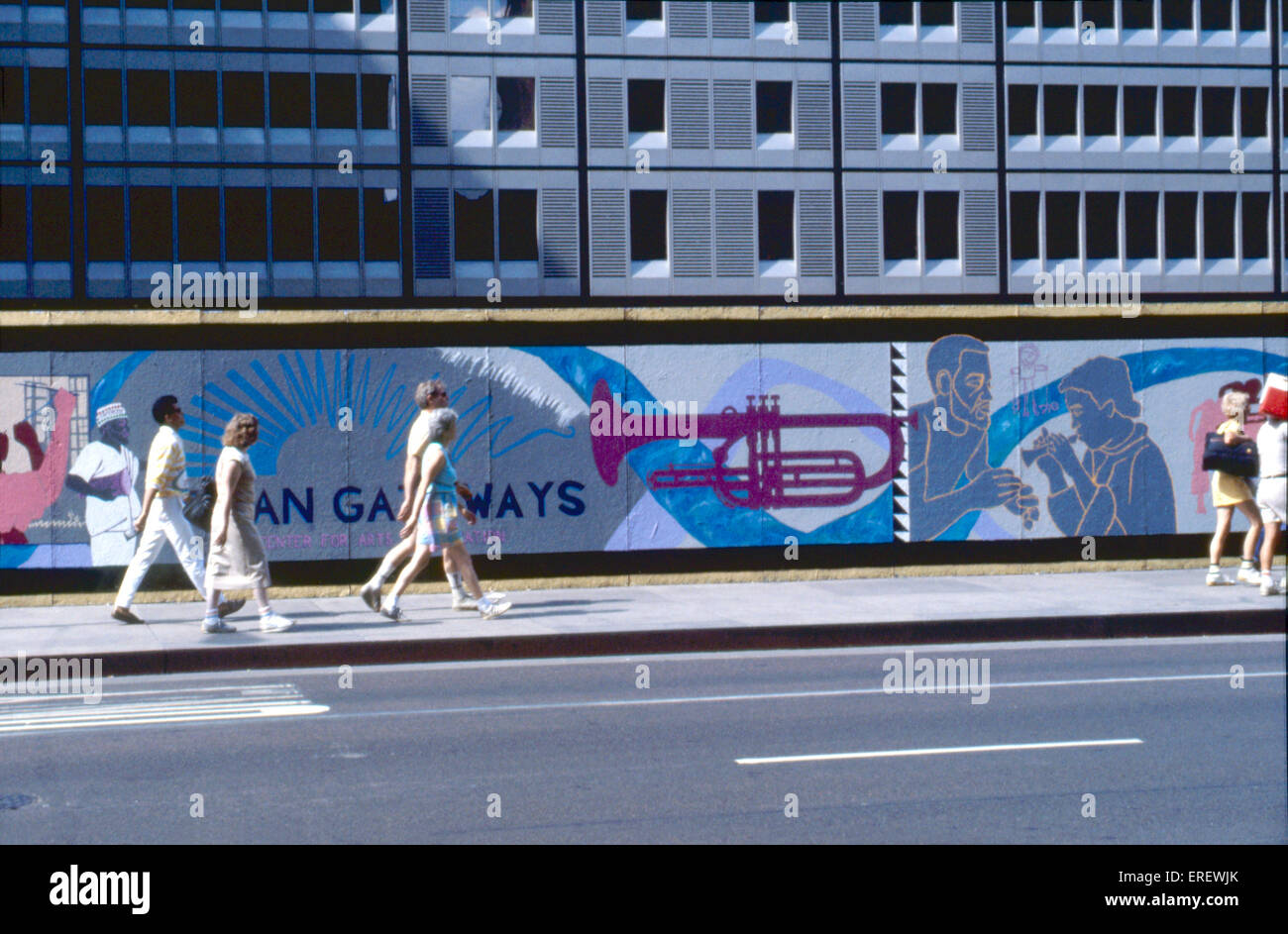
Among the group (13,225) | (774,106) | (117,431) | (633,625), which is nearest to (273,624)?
(633,625)

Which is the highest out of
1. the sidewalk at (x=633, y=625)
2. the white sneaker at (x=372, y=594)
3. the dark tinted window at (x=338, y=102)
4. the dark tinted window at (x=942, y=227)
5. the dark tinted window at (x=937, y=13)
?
the dark tinted window at (x=937, y=13)

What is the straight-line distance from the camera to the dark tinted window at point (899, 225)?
31.9m

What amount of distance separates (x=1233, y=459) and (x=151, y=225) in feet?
87.5

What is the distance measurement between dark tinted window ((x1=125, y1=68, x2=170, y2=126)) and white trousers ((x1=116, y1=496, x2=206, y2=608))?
23128 millimetres

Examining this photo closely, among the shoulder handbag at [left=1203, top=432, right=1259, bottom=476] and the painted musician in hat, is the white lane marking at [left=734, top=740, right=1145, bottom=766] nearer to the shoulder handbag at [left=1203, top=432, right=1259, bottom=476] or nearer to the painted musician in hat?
the shoulder handbag at [left=1203, top=432, right=1259, bottom=476]

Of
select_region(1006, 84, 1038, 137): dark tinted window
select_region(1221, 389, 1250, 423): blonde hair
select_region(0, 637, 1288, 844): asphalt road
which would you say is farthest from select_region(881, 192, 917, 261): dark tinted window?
select_region(0, 637, 1288, 844): asphalt road

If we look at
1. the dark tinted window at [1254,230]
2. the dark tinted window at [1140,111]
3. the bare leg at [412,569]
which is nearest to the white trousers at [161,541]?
the bare leg at [412,569]

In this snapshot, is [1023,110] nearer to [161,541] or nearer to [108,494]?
[108,494]

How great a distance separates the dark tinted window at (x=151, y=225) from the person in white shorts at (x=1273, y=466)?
2678cm

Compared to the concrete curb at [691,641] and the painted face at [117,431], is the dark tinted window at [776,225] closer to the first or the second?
the painted face at [117,431]

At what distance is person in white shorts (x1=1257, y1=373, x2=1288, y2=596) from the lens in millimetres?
13609

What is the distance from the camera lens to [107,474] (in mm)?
14703

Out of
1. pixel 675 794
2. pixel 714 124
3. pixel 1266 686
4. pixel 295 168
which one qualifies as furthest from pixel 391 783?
pixel 295 168

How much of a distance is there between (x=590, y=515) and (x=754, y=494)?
193 centimetres
